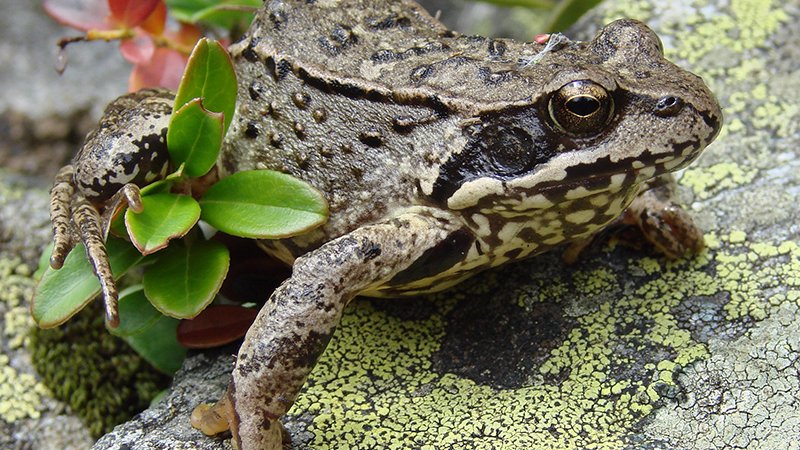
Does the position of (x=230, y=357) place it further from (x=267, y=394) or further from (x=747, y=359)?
(x=747, y=359)

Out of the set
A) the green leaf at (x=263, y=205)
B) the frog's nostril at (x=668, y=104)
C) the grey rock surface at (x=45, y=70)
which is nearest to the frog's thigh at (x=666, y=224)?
the frog's nostril at (x=668, y=104)

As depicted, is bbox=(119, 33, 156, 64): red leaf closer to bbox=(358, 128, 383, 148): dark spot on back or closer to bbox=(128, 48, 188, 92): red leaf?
bbox=(128, 48, 188, 92): red leaf

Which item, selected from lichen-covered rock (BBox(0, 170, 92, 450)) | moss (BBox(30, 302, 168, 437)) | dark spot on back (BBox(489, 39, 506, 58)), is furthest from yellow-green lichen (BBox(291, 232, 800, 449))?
lichen-covered rock (BBox(0, 170, 92, 450))

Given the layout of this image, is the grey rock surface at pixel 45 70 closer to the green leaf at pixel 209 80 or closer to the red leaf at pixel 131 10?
the red leaf at pixel 131 10

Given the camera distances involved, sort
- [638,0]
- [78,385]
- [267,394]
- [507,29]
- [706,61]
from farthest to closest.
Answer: [507,29], [638,0], [706,61], [78,385], [267,394]

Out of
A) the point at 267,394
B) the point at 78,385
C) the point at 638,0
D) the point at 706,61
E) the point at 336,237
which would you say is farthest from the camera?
the point at 638,0

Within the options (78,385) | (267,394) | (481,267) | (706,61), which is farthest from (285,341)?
(706,61)

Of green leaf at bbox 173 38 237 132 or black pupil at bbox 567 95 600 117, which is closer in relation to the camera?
black pupil at bbox 567 95 600 117
